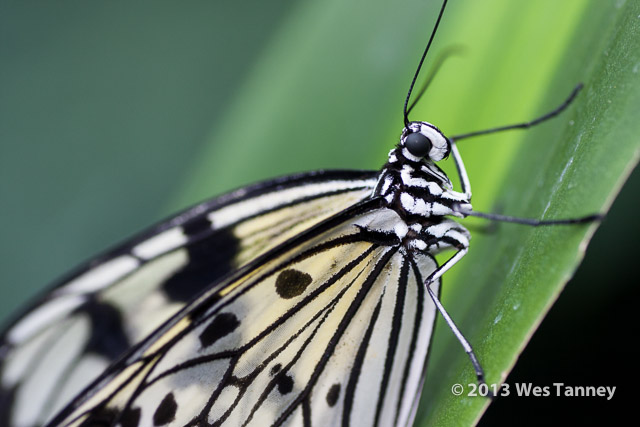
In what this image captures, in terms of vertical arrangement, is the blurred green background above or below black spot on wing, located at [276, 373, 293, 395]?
above

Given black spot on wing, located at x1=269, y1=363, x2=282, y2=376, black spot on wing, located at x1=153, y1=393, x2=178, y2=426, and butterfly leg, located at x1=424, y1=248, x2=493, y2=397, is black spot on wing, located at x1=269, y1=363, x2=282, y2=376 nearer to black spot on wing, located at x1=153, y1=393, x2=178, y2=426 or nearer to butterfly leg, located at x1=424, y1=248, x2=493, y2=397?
black spot on wing, located at x1=153, y1=393, x2=178, y2=426

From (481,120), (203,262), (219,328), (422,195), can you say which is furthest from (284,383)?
(481,120)

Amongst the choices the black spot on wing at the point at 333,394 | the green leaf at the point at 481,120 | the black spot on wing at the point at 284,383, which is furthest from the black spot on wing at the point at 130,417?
the green leaf at the point at 481,120

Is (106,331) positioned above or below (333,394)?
above

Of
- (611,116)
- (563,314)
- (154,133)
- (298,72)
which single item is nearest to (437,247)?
(563,314)

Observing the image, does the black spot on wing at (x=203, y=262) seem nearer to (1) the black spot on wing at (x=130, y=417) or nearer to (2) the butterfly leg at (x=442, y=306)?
(1) the black spot on wing at (x=130, y=417)

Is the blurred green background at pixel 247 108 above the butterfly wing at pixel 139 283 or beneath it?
above

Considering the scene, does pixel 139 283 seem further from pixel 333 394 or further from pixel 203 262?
pixel 333 394

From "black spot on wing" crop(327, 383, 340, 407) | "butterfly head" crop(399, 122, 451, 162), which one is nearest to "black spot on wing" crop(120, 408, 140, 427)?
"black spot on wing" crop(327, 383, 340, 407)
